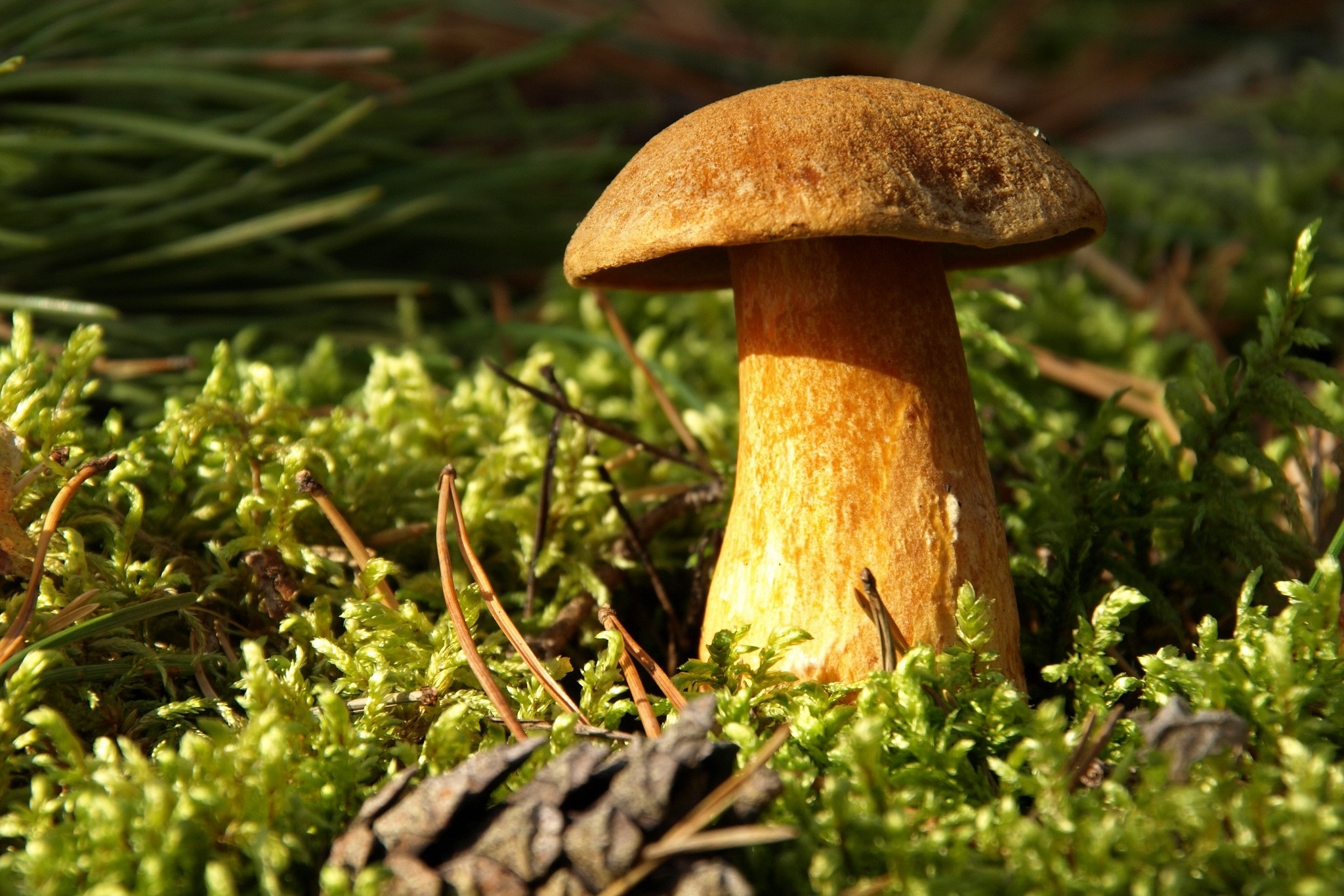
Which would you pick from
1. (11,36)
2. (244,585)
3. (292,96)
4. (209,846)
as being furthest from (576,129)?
(209,846)

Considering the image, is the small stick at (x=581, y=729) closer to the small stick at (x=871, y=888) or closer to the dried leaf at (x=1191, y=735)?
the small stick at (x=871, y=888)

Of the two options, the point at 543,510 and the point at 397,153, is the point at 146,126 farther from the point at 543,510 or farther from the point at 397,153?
the point at 543,510

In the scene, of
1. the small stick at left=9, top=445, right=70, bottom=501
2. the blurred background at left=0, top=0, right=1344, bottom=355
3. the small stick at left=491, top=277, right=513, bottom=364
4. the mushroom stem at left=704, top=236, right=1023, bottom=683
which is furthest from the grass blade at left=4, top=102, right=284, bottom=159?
the mushroom stem at left=704, top=236, right=1023, bottom=683

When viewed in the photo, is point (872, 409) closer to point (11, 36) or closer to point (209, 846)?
point (209, 846)

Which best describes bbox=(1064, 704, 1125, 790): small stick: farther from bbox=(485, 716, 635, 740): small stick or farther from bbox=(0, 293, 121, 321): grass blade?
bbox=(0, 293, 121, 321): grass blade

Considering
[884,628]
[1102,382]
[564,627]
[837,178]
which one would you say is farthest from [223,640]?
[1102,382]

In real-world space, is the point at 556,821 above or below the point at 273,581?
below

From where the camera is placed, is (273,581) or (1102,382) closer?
(273,581)
